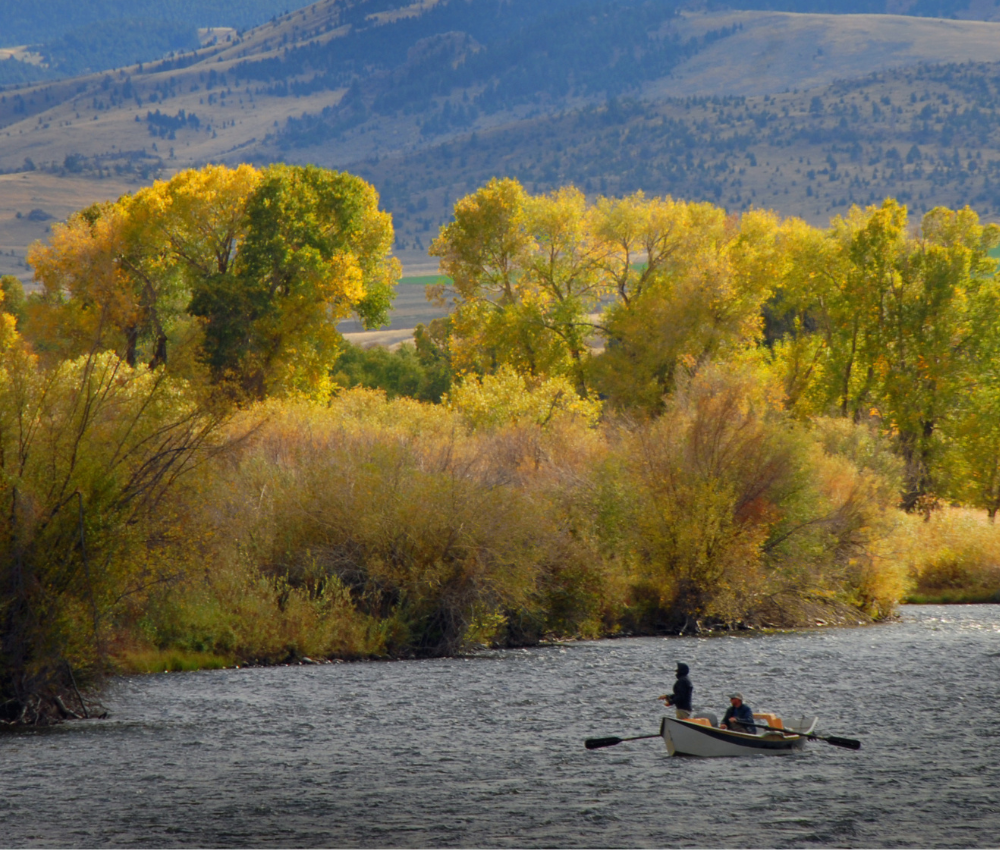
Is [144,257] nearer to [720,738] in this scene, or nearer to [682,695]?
[682,695]

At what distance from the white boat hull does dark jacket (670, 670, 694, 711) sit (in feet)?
1.17

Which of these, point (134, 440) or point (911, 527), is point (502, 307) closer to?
point (911, 527)

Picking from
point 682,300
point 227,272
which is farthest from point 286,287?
point 682,300

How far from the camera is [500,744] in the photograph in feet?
88.9

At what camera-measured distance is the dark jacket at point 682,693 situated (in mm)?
24953

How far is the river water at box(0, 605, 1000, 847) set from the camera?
21125 mm

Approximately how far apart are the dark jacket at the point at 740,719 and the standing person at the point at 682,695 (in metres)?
0.91

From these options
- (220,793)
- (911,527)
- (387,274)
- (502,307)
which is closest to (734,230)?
(502,307)


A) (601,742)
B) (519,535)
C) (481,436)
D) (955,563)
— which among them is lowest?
(955,563)

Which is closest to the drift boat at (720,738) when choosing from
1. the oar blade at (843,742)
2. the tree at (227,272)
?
the oar blade at (843,742)

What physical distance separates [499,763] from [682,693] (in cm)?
396

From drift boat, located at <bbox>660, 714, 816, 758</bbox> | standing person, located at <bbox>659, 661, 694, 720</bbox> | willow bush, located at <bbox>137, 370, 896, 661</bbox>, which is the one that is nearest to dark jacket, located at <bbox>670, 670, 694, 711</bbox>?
standing person, located at <bbox>659, 661, 694, 720</bbox>

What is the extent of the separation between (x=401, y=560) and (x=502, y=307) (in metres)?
34.9

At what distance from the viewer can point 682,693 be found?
82.2 ft
